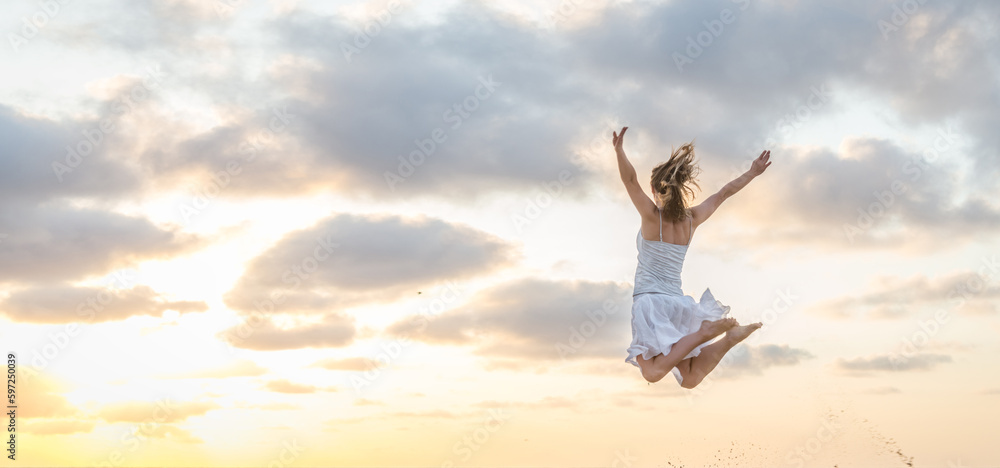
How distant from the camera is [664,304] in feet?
52.6

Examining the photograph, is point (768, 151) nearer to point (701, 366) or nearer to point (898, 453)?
point (701, 366)

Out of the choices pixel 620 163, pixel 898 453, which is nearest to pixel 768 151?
pixel 620 163

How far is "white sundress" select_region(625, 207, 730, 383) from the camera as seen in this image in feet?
51.6

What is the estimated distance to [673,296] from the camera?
16.2 m

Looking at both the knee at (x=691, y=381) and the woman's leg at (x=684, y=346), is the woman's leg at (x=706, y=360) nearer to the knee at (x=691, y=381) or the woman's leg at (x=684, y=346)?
the knee at (x=691, y=381)

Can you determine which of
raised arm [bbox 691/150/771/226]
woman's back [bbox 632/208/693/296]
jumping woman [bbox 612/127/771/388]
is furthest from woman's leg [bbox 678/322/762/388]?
raised arm [bbox 691/150/771/226]

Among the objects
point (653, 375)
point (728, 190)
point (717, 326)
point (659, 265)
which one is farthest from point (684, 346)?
point (728, 190)

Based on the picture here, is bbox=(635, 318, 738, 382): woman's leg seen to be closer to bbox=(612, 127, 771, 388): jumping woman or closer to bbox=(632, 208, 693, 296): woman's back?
bbox=(612, 127, 771, 388): jumping woman

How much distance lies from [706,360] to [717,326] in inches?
Result: 34.3

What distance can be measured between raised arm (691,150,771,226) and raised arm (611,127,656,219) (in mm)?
1037

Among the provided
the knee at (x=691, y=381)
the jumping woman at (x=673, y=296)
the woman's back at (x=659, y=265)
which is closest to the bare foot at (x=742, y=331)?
the jumping woman at (x=673, y=296)

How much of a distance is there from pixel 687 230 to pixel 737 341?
2.06 metres

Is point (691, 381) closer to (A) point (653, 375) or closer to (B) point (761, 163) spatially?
(A) point (653, 375)

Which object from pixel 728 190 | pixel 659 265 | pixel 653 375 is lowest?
pixel 653 375
